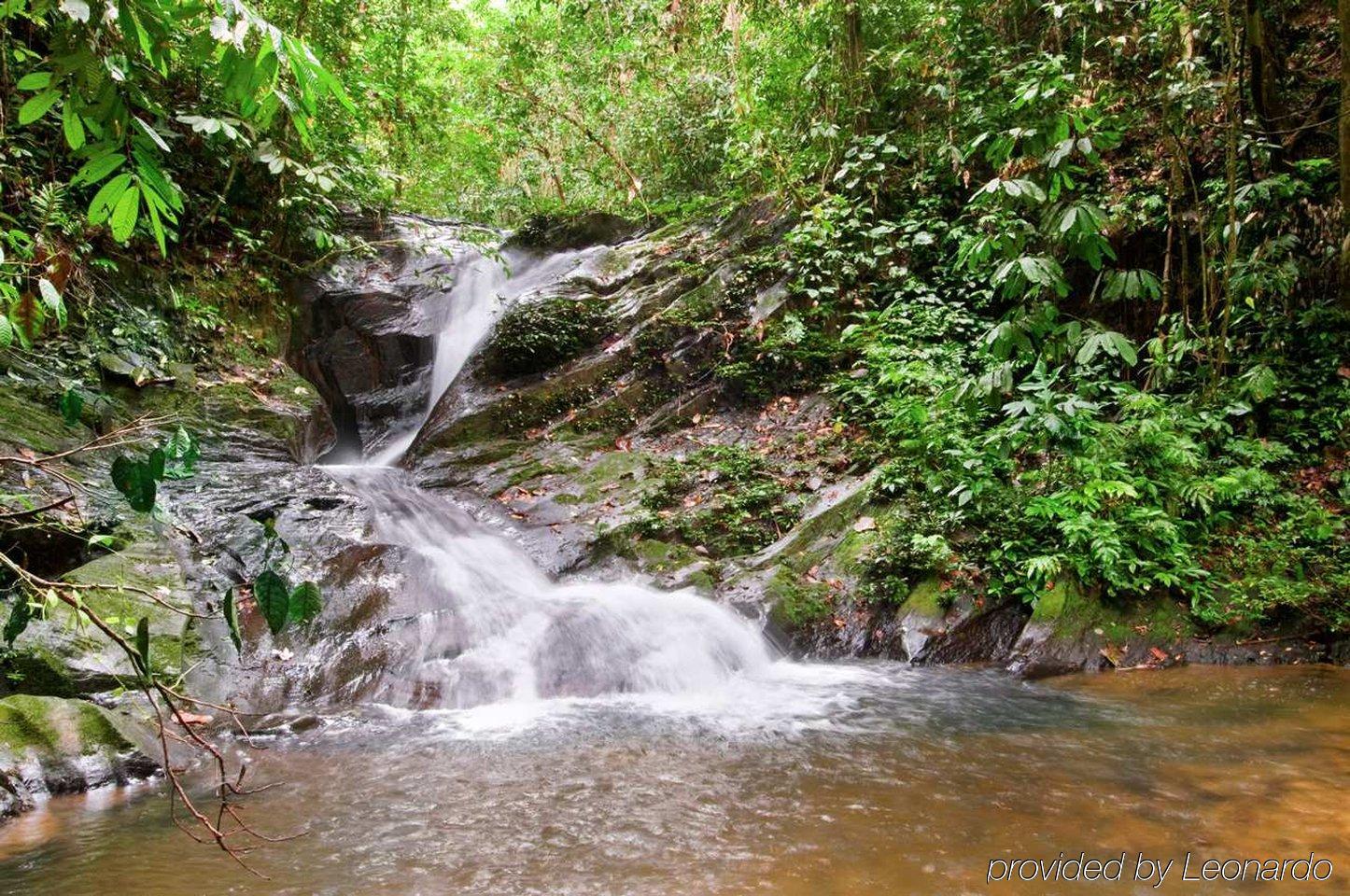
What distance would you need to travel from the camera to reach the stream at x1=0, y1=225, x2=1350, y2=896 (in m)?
2.66

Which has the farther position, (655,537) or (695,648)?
(655,537)

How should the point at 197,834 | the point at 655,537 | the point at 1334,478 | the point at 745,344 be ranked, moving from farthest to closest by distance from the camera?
the point at 745,344 → the point at 655,537 → the point at 1334,478 → the point at 197,834

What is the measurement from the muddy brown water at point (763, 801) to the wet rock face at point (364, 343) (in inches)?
240

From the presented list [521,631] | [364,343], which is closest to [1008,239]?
[521,631]

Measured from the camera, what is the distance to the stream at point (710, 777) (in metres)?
2.66

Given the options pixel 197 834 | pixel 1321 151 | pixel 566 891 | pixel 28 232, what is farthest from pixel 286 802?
pixel 1321 151

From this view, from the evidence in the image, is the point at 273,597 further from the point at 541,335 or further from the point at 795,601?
the point at 541,335

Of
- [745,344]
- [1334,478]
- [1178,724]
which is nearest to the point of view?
[1178,724]

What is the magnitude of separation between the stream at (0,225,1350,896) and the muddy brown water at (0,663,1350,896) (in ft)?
0.05

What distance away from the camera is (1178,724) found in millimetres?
4090

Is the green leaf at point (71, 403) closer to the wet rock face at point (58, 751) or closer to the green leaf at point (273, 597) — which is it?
the green leaf at point (273, 597)

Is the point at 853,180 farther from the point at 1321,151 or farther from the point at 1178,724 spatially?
the point at 1178,724

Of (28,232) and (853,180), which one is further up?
(853,180)

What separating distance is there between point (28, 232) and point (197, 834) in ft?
18.8
